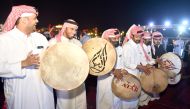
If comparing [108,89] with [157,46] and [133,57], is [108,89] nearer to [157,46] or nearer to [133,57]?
[133,57]

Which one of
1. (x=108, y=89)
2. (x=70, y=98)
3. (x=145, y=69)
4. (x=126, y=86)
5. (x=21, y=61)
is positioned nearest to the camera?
(x=21, y=61)

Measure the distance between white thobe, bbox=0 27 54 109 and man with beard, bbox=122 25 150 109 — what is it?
242cm

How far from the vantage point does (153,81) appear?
580cm

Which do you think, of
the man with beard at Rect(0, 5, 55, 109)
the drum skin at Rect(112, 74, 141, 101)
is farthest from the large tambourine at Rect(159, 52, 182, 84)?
the man with beard at Rect(0, 5, 55, 109)

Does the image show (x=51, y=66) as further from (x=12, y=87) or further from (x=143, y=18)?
(x=143, y=18)

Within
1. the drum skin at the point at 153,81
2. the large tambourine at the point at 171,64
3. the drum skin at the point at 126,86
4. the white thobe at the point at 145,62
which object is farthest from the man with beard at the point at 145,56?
the drum skin at the point at 126,86

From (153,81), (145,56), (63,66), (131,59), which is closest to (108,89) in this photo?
(131,59)

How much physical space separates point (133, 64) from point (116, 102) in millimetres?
910

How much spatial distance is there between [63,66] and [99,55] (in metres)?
1.07

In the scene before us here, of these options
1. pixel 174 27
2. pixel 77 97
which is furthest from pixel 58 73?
pixel 174 27

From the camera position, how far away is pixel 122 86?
5.24 metres

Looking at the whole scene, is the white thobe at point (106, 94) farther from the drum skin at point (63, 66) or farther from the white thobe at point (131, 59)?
the drum skin at point (63, 66)

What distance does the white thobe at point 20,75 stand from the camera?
360 cm

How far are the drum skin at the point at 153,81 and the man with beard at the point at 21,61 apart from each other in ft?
8.44
